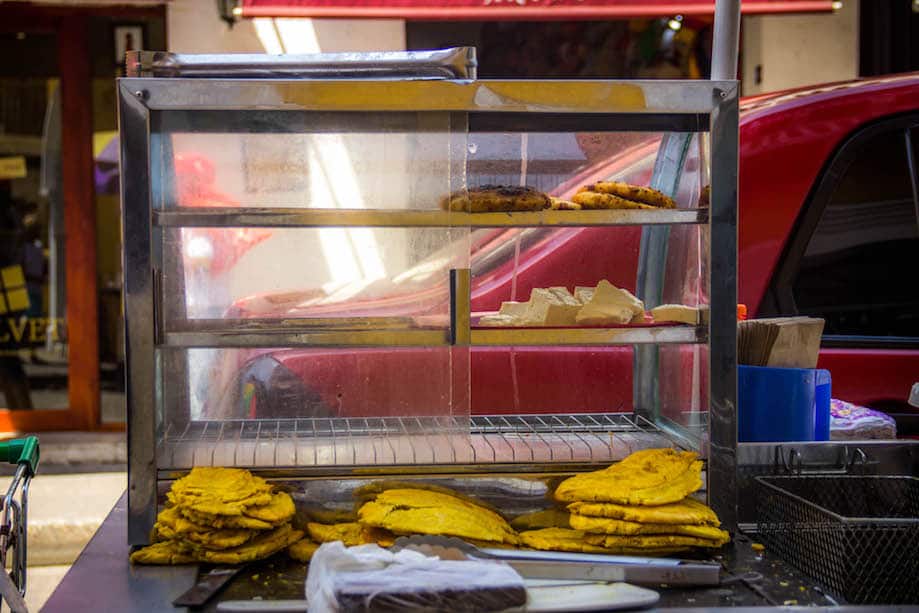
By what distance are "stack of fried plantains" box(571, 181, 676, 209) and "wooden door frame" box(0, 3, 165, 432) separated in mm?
4860

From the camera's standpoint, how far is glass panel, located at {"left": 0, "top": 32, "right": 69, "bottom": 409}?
697 cm

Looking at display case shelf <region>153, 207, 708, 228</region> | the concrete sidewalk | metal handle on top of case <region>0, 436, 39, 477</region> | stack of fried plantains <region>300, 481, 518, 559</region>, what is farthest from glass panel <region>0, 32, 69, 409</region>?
stack of fried plantains <region>300, 481, 518, 559</region>

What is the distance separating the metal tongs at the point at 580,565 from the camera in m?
2.21

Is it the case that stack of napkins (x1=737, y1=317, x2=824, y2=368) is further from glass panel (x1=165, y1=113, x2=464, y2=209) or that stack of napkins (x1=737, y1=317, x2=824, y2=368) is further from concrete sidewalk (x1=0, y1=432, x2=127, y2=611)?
concrete sidewalk (x1=0, y1=432, x2=127, y2=611)

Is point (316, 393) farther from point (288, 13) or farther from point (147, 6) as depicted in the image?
point (147, 6)

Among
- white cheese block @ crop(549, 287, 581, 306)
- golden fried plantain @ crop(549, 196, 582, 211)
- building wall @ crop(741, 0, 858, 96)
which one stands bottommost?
white cheese block @ crop(549, 287, 581, 306)

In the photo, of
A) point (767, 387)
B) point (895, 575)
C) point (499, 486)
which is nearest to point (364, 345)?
point (499, 486)

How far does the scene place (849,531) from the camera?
2207 mm

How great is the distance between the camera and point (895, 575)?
2.20m

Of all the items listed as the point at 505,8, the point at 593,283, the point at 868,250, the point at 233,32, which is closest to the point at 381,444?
the point at 593,283

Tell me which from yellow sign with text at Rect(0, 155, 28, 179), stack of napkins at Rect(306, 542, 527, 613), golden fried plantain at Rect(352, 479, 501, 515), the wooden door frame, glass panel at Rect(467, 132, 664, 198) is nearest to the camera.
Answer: stack of napkins at Rect(306, 542, 527, 613)

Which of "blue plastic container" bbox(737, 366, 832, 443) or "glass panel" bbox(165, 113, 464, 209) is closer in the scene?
"glass panel" bbox(165, 113, 464, 209)

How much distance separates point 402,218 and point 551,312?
48 cm

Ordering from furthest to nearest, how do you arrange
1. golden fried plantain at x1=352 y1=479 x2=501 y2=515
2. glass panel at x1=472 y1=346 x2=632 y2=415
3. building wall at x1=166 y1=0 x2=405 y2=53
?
building wall at x1=166 y1=0 x2=405 y2=53 → glass panel at x1=472 y1=346 x2=632 y2=415 → golden fried plantain at x1=352 y1=479 x2=501 y2=515
